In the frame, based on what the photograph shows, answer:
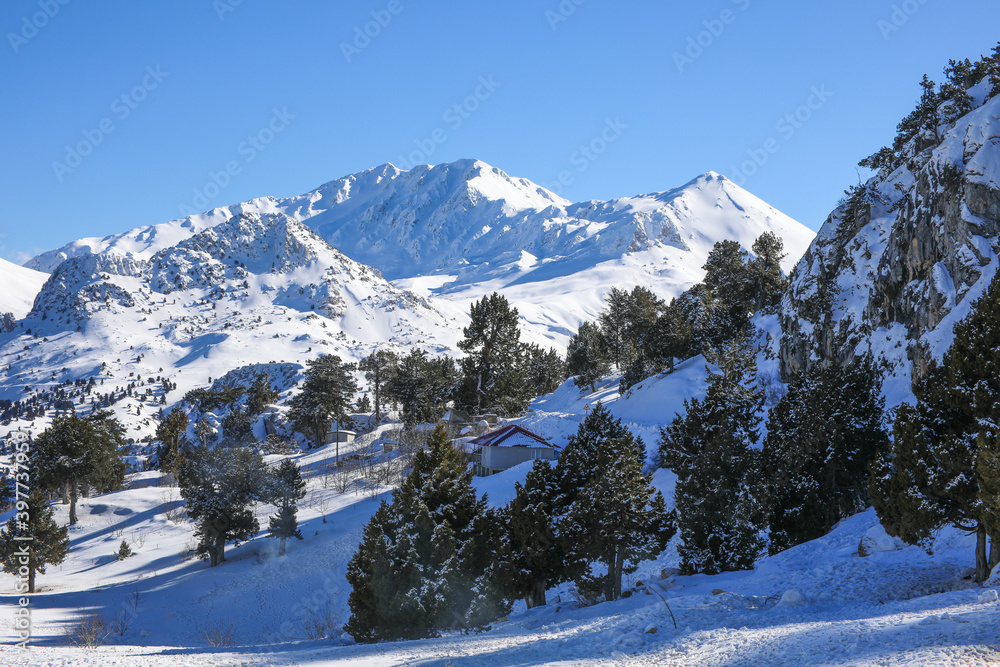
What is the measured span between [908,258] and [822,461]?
1728cm

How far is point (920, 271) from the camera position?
108 ft

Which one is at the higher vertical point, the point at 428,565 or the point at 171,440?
the point at 171,440

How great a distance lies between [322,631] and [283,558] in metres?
12.9

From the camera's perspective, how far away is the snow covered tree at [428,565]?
1825 centimetres

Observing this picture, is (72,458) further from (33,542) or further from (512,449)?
(512,449)

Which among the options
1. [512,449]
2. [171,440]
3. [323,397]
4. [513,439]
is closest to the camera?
[512,449]

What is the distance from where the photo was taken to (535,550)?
63.4 ft

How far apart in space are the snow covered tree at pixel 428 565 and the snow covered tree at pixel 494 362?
45569mm

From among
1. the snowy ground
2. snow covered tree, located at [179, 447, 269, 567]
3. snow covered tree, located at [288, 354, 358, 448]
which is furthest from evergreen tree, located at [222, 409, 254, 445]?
the snowy ground

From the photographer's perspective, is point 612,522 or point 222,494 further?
point 222,494

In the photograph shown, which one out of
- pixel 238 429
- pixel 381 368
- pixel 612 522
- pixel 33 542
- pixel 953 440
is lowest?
pixel 33 542

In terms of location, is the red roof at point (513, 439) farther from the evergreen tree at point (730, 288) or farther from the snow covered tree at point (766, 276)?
the snow covered tree at point (766, 276)

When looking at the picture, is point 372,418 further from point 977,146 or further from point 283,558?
Answer: point 977,146

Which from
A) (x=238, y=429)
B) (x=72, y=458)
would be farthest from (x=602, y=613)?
(x=238, y=429)
